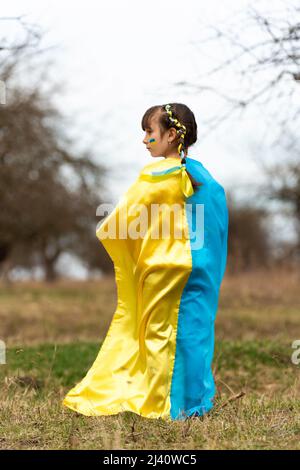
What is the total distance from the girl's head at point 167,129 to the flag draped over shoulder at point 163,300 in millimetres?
123

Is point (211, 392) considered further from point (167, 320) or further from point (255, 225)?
point (255, 225)

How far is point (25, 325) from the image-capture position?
11.8 metres

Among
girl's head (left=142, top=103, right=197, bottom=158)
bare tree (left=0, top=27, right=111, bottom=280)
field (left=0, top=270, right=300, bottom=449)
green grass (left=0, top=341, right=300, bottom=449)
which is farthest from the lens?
bare tree (left=0, top=27, right=111, bottom=280)

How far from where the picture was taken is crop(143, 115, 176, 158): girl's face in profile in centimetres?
432

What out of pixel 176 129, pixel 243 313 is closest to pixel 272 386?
pixel 176 129

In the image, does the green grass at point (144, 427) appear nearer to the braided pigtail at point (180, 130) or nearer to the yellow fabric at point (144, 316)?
the yellow fabric at point (144, 316)

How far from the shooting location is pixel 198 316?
163 inches

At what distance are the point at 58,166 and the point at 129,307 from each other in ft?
51.0

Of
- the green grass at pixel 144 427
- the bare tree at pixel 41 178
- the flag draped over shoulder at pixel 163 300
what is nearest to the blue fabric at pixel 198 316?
the flag draped over shoulder at pixel 163 300

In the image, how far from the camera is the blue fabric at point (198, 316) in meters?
4.11

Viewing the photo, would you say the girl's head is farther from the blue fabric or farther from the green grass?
the green grass

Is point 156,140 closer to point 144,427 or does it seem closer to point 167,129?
point 167,129

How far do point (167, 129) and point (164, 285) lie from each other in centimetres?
95

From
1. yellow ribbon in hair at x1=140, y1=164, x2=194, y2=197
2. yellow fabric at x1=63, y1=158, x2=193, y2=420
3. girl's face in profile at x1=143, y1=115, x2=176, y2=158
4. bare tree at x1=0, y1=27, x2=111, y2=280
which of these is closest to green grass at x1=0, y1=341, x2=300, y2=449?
yellow fabric at x1=63, y1=158, x2=193, y2=420
